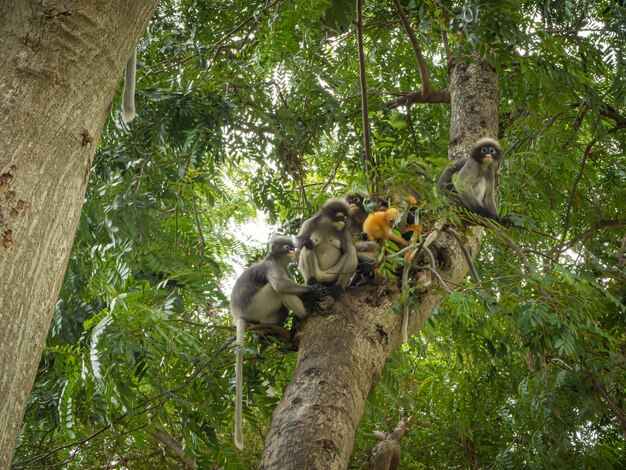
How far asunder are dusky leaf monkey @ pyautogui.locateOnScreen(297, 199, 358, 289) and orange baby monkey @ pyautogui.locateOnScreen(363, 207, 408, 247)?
0.33 meters

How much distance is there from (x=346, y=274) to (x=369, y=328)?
1.16 m

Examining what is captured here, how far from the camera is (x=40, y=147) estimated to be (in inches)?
50.9

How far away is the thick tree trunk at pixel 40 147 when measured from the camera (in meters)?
1.19

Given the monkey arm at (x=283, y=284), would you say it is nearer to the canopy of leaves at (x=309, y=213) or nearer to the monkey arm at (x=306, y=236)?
the monkey arm at (x=306, y=236)

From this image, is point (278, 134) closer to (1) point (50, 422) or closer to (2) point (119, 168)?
(2) point (119, 168)

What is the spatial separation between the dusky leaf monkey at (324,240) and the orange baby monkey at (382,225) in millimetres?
335

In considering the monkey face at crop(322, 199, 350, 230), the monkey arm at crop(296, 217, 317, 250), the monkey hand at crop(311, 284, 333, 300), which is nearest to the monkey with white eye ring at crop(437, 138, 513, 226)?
the monkey face at crop(322, 199, 350, 230)

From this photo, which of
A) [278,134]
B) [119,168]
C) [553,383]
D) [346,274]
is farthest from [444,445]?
[119,168]

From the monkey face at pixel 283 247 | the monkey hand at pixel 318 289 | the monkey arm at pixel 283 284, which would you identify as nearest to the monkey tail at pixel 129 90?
the monkey hand at pixel 318 289

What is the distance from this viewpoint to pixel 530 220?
407cm

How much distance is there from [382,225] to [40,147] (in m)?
3.19

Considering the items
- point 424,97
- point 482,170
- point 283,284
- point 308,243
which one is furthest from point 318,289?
point 424,97

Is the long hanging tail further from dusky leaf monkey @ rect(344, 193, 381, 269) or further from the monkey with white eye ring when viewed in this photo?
the monkey with white eye ring

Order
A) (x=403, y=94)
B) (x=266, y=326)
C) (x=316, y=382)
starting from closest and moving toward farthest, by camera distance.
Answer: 1. (x=316, y=382)
2. (x=266, y=326)
3. (x=403, y=94)
